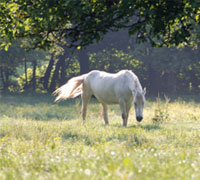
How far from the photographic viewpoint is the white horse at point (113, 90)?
12.0 metres

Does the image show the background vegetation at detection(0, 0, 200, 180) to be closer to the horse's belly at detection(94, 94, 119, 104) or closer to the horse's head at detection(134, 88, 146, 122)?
the horse's head at detection(134, 88, 146, 122)

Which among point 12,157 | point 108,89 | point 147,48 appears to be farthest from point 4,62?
point 12,157

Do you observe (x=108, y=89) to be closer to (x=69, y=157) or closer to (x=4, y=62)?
(x=69, y=157)

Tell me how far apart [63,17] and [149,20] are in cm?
211

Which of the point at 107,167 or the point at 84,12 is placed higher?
the point at 84,12

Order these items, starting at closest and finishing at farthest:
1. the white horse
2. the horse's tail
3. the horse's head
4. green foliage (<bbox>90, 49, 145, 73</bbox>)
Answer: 1. the horse's head
2. the white horse
3. the horse's tail
4. green foliage (<bbox>90, 49, 145, 73</bbox>)

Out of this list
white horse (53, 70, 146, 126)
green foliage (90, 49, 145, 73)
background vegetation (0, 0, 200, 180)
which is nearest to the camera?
background vegetation (0, 0, 200, 180)

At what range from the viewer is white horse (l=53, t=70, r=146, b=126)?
12013 millimetres

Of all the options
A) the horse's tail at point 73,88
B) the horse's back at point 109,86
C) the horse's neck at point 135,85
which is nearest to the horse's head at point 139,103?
the horse's neck at point 135,85

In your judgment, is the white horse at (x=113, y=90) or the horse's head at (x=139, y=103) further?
the white horse at (x=113, y=90)

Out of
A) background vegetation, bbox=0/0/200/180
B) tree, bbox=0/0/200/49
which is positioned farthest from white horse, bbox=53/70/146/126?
tree, bbox=0/0/200/49

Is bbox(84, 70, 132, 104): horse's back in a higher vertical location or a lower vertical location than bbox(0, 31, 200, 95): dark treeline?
lower

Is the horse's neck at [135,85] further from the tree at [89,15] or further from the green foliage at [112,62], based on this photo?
the green foliage at [112,62]

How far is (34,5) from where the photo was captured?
9180mm
